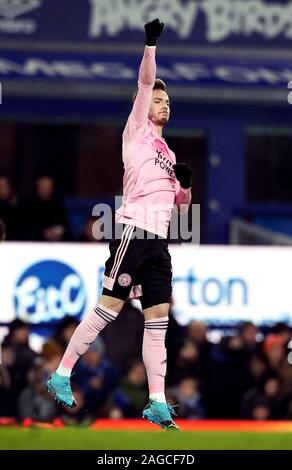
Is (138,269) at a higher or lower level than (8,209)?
lower

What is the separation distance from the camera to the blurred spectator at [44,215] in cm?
1800

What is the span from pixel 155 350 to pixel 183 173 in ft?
3.80

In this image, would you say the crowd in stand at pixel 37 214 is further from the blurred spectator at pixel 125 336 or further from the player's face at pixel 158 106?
the player's face at pixel 158 106

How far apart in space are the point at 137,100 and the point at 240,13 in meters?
10.1

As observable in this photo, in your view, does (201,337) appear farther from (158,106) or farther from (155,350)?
(158,106)

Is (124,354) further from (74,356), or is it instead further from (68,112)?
(74,356)

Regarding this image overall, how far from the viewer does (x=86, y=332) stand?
34.2 feet

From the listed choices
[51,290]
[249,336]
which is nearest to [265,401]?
[249,336]

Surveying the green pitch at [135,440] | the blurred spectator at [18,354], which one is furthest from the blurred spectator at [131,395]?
the green pitch at [135,440]

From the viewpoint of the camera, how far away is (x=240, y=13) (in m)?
20.0

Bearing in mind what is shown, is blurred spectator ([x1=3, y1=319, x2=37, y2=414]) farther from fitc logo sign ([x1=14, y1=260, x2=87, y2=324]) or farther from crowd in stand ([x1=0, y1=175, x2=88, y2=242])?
crowd in stand ([x1=0, y1=175, x2=88, y2=242])
